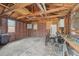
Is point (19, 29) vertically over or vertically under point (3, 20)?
under

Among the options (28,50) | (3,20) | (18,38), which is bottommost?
(28,50)

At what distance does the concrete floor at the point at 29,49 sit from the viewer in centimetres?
160

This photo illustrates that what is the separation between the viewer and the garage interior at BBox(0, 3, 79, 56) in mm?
1580

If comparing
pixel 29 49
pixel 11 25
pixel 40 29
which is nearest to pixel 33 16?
pixel 40 29

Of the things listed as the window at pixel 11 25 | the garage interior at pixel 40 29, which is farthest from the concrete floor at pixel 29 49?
the window at pixel 11 25

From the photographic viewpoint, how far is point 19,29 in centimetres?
166

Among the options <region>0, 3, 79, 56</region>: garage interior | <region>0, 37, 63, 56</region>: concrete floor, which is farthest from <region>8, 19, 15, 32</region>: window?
<region>0, 37, 63, 56</region>: concrete floor

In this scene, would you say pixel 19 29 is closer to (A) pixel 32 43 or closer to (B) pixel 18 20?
(B) pixel 18 20

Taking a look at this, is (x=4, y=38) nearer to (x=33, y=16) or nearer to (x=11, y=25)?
(x=11, y=25)

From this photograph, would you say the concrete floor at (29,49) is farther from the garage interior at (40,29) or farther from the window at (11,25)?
the window at (11,25)

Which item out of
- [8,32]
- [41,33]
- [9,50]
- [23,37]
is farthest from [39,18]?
[9,50]

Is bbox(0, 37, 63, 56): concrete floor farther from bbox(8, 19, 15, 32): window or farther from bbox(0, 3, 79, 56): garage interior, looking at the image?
bbox(8, 19, 15, 32): window

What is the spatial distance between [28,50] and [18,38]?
188 mm

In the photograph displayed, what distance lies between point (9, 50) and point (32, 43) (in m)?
0.28
